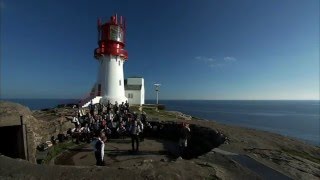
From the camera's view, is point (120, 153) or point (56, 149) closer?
point (120, 153)

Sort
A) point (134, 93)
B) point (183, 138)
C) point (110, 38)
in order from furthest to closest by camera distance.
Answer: point (134, 93) < point (110, 38) < point (183, 138)

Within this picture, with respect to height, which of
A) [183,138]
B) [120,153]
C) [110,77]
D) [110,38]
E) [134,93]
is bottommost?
[120,153]

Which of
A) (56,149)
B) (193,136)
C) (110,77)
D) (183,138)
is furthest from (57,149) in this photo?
(110,77)

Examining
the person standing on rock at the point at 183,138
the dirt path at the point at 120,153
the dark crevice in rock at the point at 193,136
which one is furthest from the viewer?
the dark crevice in rock at the point at 193,136

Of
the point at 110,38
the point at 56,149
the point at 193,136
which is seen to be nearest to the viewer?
the point at 56,149

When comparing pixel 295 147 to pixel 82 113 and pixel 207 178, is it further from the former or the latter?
pixel 82 113

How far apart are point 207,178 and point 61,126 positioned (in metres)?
12.6

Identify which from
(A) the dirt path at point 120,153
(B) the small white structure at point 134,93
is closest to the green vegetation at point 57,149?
(A) the dirt path at point 120,153

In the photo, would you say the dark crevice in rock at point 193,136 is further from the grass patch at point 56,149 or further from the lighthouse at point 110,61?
the lighthouse at point 110,61

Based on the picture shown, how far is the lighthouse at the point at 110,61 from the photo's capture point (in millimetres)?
31688

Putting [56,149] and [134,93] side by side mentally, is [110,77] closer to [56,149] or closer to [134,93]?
[134,93]

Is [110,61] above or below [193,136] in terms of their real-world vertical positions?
above

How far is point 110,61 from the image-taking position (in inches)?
1298

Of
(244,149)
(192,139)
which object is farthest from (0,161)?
(192,139)
